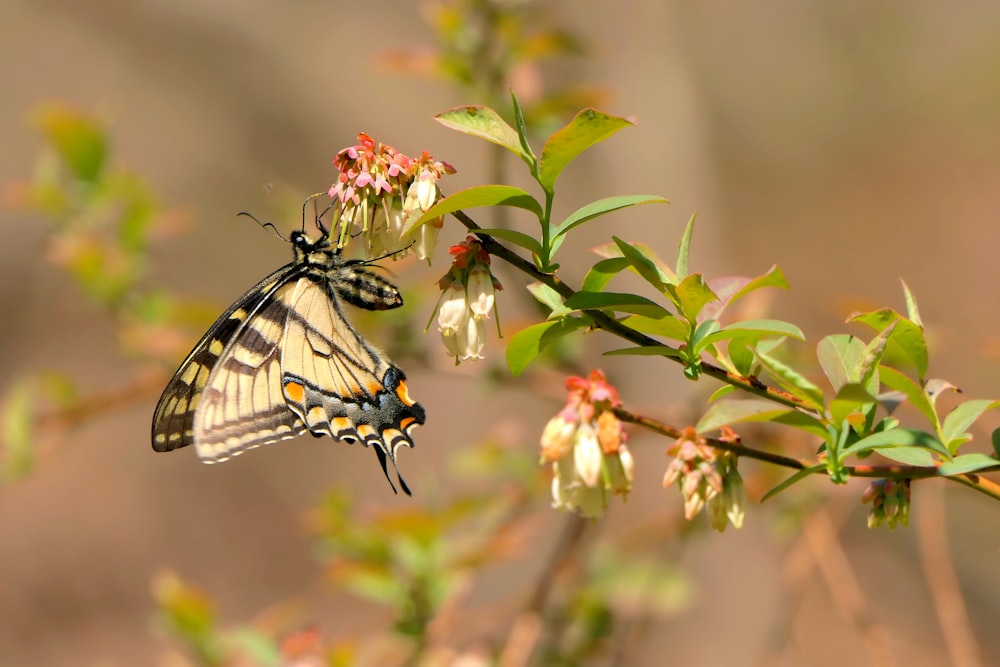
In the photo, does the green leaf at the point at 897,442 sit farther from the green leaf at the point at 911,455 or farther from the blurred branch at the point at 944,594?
the blurred branch at the point at 944,594

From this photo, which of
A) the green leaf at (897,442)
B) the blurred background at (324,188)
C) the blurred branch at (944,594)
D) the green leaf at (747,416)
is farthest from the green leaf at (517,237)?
the blurred background at (324,188)

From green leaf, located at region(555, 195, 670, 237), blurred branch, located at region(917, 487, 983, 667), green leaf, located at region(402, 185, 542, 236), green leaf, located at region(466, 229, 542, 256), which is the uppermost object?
green leaf, located at region(402, 185, 542, 236)

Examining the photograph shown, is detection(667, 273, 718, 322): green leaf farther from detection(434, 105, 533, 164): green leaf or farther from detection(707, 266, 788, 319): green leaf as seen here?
detection(434, 105, 533, 164): green leaf

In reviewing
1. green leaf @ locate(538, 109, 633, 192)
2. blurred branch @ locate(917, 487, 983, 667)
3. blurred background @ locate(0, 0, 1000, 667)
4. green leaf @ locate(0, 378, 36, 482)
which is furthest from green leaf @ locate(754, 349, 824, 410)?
blurred background @ locate(0, 0, 1000, 667)

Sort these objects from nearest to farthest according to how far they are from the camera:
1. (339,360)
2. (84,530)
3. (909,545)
Answer: (339,360) → (909,545) → (84,530)

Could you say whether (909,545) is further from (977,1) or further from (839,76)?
(977,1)

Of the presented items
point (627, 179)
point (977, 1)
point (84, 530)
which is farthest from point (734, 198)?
point (84, 530)

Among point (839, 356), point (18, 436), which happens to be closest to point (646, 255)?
point (839, 356)

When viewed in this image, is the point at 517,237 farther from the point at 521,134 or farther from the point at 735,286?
the point at 735,286
